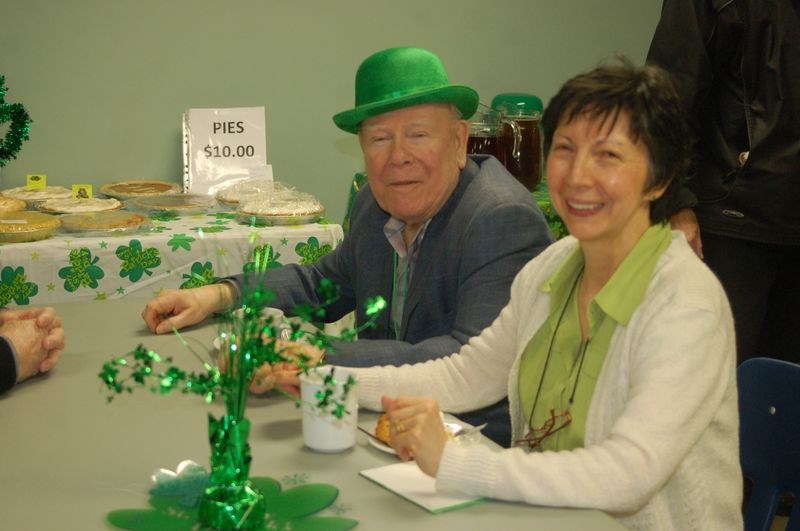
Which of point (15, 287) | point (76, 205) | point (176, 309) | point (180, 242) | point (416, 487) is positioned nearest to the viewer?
point (416, 487)

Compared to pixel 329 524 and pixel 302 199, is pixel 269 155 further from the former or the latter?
pixel 329 524

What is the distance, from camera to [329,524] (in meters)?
1.18

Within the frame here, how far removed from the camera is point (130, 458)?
137 centimetres

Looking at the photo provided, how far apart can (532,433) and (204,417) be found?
0.53 meters

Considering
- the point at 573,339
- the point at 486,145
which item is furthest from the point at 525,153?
the point at 573,339

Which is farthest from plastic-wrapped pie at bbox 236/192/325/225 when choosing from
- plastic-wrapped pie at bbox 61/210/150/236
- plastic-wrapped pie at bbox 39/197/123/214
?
plastic-wrapped pie at bbox 39/197/123/214

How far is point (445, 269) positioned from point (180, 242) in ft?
3.89

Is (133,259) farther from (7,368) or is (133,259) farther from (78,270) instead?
(7,368)

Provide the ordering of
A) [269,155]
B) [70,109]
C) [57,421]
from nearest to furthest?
[57,421], [70,109], [269,155]

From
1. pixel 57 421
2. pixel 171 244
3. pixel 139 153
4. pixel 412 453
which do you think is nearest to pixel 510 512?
pixel 412 453

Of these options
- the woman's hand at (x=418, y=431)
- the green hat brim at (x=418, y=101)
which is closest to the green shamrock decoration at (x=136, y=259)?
the green hat brim at (x=418, y=101)

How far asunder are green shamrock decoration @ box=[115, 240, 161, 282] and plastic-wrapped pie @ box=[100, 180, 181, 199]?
522 millimetres

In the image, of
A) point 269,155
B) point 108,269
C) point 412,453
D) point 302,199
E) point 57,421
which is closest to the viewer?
point 412,453

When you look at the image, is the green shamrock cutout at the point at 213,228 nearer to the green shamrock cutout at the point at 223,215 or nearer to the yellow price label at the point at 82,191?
the green shamrock cutout at the point at 223,215
